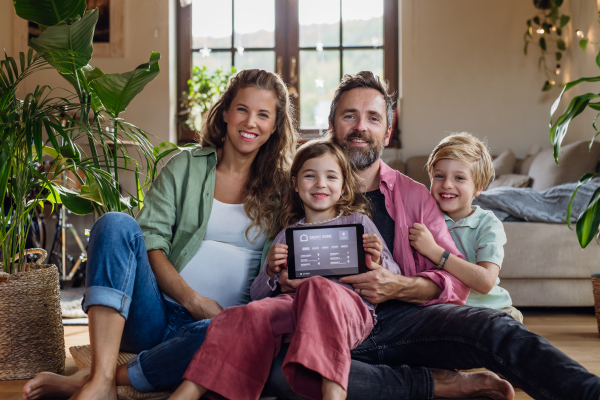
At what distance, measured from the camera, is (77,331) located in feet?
7.43

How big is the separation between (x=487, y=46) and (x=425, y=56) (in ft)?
1.65

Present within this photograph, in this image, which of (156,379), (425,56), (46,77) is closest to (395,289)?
(156,379)

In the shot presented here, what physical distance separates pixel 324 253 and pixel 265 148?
1.58 feet

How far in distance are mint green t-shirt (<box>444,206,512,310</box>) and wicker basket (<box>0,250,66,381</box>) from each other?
1.31m

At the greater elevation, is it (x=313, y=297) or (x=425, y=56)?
(x=425, y=56)

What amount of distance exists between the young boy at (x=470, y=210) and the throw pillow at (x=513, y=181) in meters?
1.62

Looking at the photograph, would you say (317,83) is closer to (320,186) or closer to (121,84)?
(121,84)

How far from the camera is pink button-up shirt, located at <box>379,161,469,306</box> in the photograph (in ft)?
4.55

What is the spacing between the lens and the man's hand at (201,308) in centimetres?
135

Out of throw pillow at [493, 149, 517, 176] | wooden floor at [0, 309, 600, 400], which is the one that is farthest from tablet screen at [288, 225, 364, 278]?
throw pillow at [493, 149, 517, 176]

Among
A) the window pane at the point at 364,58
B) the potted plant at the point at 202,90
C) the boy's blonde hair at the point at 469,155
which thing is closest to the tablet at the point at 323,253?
the boy's blonde hair at the point at 469,155

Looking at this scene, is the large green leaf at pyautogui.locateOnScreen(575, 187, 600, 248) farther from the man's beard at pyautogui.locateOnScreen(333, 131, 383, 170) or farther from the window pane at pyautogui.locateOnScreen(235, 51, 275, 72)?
the window pane at pyautogui.locateOnScreen(235, 51, 275, 72)

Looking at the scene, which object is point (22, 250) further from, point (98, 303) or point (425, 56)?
point (425, 56)

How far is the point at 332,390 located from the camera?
105 centimetres
